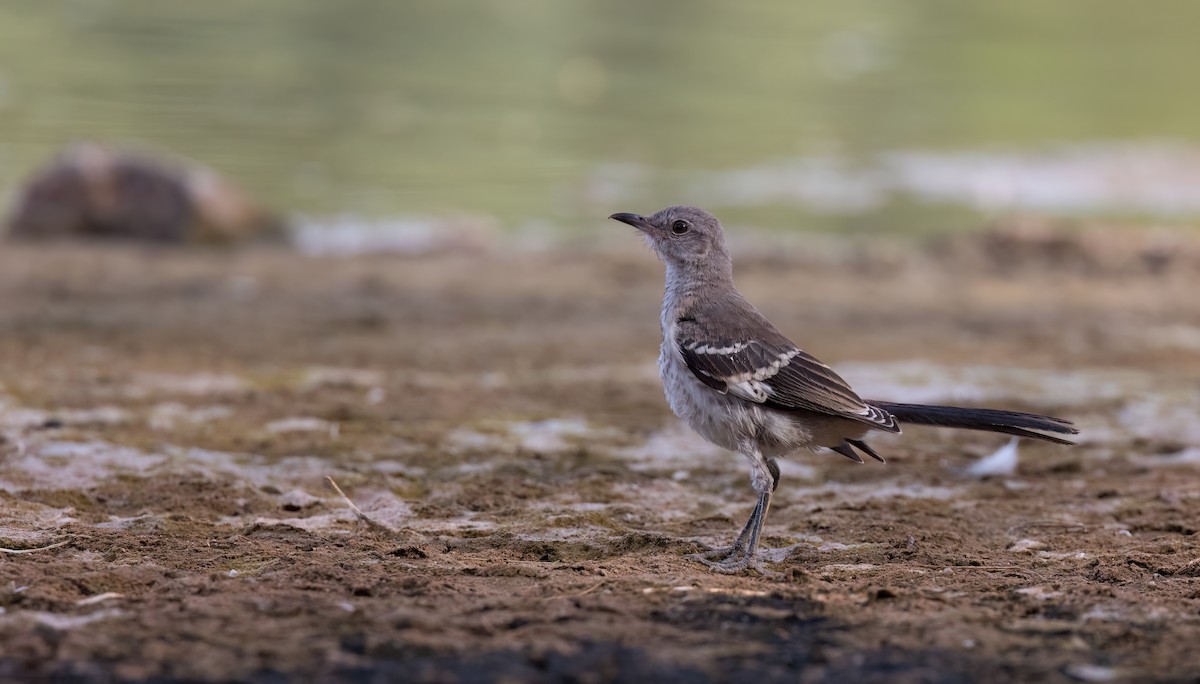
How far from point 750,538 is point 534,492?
3.87 ft

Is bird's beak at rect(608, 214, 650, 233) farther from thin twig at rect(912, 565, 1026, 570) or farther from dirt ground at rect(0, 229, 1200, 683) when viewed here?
thin twig at rect(912, 565, 1026, 570)

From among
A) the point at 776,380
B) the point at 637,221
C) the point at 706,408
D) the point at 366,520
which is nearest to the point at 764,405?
the point at 776,380

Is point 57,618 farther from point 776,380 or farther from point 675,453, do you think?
point 675,453

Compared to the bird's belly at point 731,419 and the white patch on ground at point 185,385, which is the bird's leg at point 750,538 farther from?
the white patch on ground at point 185,385

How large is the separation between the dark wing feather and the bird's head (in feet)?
2.17

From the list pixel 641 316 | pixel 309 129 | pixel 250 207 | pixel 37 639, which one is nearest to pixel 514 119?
pixel 309 129

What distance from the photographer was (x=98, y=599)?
4.10 metres

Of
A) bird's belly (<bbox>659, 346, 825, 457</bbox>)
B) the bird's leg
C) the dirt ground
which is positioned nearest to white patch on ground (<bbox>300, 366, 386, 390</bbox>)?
the dirt ground

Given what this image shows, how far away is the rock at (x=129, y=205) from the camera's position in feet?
45.2

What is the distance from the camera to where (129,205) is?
14023 millimetres

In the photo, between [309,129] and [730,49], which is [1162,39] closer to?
[730,49]

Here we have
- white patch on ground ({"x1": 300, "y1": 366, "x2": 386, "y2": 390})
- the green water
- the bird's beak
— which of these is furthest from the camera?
the green water

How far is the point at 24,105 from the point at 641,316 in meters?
11.8

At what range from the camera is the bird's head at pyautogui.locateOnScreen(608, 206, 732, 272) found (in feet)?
20.1
